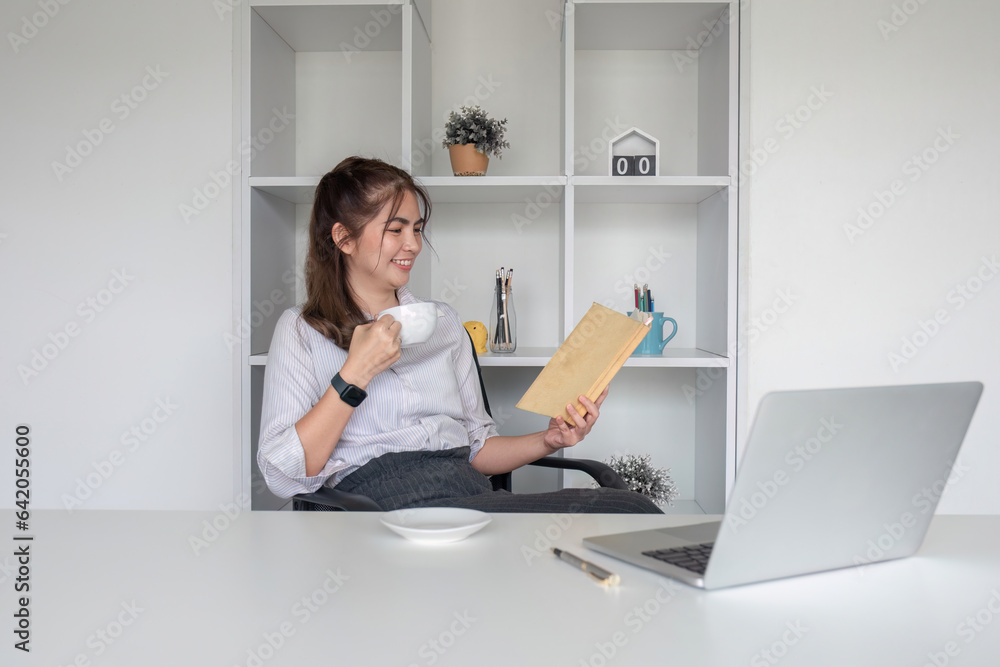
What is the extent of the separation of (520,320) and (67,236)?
4.75 feet

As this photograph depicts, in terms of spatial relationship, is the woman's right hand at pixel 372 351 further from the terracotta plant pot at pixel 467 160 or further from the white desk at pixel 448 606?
the terracotta plant pot at pixel 467 160

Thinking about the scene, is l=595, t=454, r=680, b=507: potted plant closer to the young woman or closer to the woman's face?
the young woman

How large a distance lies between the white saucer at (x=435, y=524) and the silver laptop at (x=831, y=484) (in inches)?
7.2

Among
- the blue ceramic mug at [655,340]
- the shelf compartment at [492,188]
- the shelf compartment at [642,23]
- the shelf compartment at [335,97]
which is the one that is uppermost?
the shelf compartment at [642,23]

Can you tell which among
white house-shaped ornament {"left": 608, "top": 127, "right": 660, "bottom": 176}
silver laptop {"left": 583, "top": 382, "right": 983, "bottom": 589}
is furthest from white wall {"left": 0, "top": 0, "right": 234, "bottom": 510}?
silver laptop {"left": 583, "top": 382, "right": 983, "bottom": 589}

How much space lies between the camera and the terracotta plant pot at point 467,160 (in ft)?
7.83

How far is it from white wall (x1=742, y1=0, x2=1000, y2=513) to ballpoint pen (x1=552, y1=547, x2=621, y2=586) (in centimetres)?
151

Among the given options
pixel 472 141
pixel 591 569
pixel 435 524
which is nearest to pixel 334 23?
pixel 472 141

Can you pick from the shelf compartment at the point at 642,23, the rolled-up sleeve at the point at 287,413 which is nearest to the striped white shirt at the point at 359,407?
the rolled-up sleeve at the point at 287,413

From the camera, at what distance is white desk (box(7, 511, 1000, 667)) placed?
0.67 metres

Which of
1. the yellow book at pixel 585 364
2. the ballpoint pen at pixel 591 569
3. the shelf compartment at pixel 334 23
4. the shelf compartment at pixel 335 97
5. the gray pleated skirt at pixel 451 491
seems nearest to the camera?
the ballpoint pen at pixel 591 569

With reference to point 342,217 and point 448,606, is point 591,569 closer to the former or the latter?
point 448,606

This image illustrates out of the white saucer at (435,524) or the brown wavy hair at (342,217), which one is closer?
the white saucer at (435,524)

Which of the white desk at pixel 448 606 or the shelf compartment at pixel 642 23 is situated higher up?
the shelf compartment at pixel 642 23
